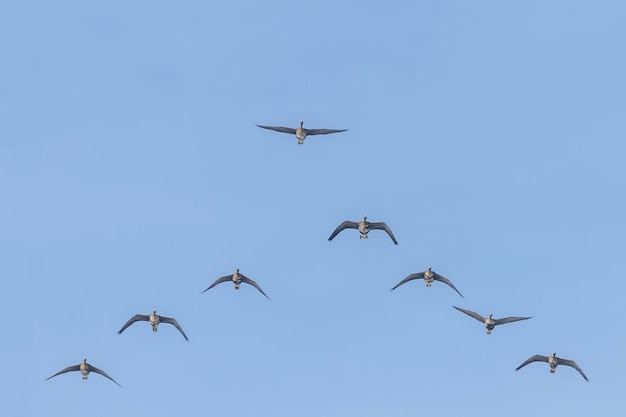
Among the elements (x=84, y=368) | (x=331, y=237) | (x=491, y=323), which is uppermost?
(x=331, y=237)

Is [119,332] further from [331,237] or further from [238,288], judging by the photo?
[331,237]

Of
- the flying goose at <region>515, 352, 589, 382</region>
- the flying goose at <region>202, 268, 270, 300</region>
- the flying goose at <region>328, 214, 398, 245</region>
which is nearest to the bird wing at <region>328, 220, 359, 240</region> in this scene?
the flying goose at <region>328, 214, 398, 245</region>

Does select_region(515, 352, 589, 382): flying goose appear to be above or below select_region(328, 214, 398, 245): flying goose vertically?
below

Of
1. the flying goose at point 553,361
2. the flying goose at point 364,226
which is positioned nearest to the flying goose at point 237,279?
the flying goose at point 364,226

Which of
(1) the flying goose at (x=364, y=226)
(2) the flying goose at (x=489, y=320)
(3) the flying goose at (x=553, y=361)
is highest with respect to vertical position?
(1) the flying goose at (x=364, y=226)

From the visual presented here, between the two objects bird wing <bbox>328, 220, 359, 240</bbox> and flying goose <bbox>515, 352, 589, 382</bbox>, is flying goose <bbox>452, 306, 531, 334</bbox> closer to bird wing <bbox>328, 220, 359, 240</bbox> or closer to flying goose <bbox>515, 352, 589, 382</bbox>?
flying goose <bbox>515, 352, 589, 382</bbox>

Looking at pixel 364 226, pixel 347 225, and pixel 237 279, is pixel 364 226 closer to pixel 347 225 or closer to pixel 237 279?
pixel 347 225

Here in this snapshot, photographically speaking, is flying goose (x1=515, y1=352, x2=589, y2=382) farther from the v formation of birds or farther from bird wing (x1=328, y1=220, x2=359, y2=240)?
bird wing (x1=328, y1=220, x2=359, y2=240)

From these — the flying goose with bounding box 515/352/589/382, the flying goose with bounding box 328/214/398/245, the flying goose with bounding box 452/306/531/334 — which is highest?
the flying goose with bounding box 328/214/398/245

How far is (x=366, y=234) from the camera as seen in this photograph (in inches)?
3297

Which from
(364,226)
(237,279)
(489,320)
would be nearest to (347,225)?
(364,226)

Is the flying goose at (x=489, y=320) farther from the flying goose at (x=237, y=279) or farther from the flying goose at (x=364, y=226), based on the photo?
the flying goose at (x=237, y=279)

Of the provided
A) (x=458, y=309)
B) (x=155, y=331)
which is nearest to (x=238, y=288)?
(x=155, y=331)

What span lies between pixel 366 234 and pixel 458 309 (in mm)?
11475
